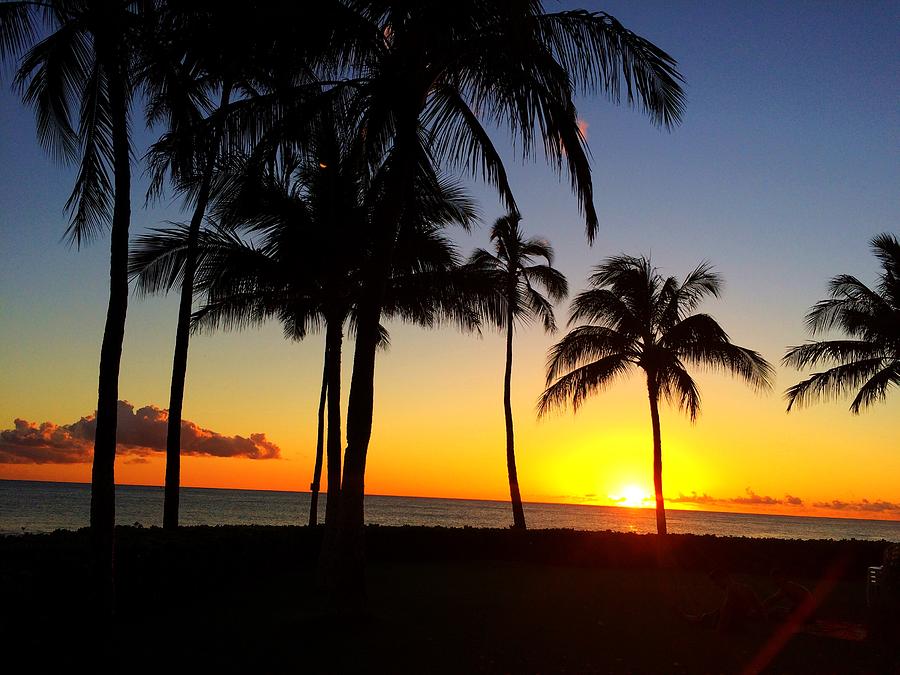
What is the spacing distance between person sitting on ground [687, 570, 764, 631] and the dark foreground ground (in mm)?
198

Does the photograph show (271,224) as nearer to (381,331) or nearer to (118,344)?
(118,344)

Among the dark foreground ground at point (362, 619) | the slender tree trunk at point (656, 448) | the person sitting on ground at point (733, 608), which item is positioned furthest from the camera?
the slender tree trunk at point (656, 448)

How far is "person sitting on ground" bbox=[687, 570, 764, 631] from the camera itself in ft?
33.4

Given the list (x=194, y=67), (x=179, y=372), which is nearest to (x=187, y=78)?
(x=194, y=67)

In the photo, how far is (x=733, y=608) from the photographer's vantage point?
10203 mm

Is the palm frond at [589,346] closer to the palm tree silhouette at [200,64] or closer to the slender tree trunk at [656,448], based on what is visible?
the slender tree trunk at [656,448]

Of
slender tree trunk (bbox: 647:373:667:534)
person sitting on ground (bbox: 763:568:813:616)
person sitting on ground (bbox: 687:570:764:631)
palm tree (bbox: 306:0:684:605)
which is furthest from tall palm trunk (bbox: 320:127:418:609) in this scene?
slender tree trunk (bbox: 647:373:667:534)

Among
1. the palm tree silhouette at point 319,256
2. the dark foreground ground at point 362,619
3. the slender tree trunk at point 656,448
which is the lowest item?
the dark foreground ground at point 362,619

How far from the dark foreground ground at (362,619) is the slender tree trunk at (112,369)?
0.94 ft

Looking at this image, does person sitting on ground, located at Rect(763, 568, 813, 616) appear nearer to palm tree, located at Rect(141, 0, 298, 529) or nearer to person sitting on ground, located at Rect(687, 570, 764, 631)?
person sitting on ground, located at Rect(687, 570, 764, 631)

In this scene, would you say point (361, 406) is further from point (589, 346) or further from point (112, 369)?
point (589, 346)

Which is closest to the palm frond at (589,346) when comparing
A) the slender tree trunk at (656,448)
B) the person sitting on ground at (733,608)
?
the slender tree trunk at (656,448)

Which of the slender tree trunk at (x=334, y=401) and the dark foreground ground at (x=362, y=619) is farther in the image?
the slender tree trunk at (x=334, y=401)

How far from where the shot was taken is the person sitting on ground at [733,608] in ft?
33.4
